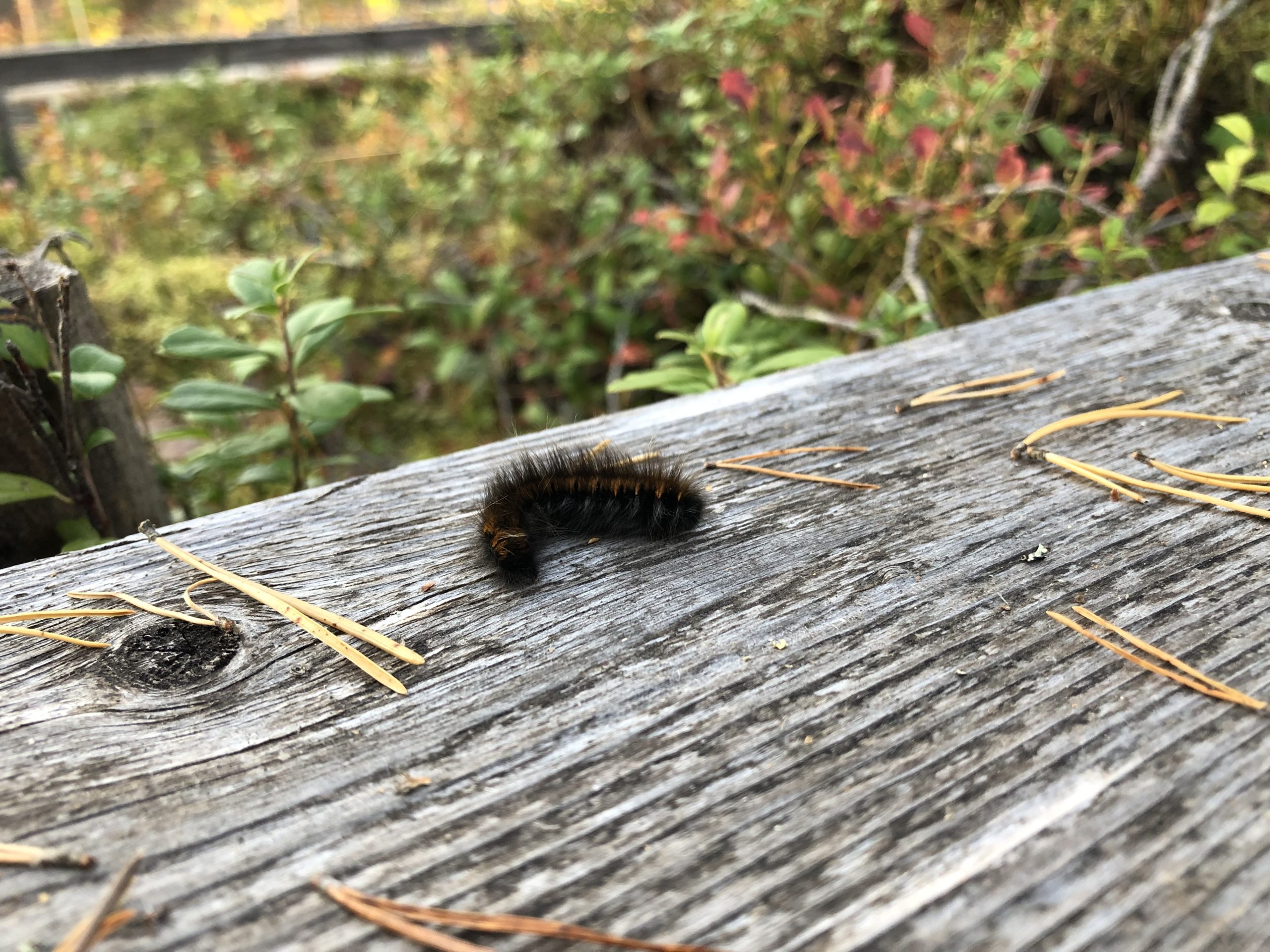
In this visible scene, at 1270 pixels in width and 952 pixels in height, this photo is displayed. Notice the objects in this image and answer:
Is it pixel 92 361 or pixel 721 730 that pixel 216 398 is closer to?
pixel 92 361

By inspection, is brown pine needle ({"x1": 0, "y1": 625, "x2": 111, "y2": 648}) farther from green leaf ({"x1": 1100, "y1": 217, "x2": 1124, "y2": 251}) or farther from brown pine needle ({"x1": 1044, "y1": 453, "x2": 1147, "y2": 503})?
green leaf ({"x1": 1100, "y1": 217, "x2": 1124, "y2": 251})

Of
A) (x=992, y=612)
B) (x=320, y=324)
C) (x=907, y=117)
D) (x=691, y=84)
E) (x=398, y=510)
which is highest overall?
(x=691, y=84)

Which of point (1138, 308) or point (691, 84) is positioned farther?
point (691, 84)

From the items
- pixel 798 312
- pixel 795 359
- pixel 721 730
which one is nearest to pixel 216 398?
pixel 795 359

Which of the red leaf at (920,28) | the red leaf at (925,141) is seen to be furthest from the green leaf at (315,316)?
the red leaf at (920,28)

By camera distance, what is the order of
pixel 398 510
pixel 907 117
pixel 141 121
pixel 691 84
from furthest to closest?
pixel 141 121, pixel 691 84, pixel 907 117, pixel 398 510

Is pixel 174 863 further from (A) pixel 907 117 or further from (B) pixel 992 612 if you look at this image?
(A) pixel 907 117

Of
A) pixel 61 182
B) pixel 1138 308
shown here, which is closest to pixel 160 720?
pixel 1138 308
